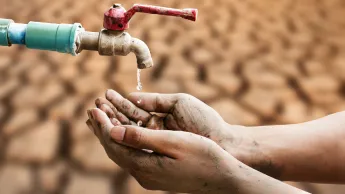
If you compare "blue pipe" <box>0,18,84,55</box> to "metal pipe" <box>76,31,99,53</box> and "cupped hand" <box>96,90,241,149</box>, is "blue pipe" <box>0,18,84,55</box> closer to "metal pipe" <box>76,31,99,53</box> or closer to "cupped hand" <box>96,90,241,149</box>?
"metal pipe" <box>76,31,99,53</box>

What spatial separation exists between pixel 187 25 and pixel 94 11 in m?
0.34

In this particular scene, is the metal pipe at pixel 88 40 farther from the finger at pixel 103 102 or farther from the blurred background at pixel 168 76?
the blurred background at pixel 168 76

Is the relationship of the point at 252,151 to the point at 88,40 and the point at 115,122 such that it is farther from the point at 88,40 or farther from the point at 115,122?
the point at 88,40

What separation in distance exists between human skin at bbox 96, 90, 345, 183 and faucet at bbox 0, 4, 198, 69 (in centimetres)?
28

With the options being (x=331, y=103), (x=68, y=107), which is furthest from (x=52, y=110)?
(x=331, y=103)

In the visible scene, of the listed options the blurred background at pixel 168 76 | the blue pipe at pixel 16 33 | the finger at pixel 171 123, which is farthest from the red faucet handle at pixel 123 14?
the blurred background at pixel 168 76

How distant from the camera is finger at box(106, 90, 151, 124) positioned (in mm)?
868

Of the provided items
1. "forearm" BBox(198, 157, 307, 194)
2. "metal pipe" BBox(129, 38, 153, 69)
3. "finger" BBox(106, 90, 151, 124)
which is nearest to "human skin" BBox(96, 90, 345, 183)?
"finger" BBox(106, 90, 151, 124)

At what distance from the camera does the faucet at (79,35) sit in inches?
21.6

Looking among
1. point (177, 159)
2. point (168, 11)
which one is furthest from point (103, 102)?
point (168, 11)

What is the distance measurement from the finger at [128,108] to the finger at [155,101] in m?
0.01

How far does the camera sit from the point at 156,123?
0.87 m

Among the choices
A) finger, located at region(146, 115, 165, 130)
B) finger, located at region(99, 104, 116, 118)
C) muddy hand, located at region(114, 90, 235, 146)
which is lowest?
finger, located at region(99, 104, 116, 118)

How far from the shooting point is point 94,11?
158cm
